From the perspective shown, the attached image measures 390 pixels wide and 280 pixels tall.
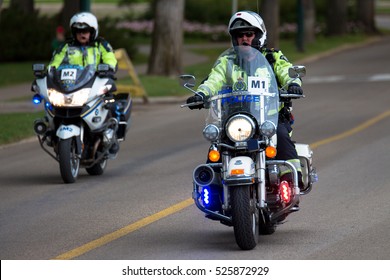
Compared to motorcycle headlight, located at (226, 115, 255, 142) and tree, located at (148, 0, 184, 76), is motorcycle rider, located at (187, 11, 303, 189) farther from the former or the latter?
tree, located at (148, 0, 184, 76)

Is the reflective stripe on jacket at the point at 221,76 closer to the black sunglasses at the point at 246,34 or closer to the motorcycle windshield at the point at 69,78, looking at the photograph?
the black sunglasses at the point at 246,34

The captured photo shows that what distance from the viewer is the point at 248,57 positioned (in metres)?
11.0

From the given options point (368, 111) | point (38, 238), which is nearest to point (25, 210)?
point (38, 238)

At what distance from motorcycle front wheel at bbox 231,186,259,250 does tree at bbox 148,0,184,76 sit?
23888mm

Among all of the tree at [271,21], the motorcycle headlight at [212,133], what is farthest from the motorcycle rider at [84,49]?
the tree at [271,21]

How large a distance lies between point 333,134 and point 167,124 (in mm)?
3941

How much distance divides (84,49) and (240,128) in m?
6.32

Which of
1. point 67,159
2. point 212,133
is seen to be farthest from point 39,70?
point 212,133

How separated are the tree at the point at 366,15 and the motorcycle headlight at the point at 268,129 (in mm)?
46155

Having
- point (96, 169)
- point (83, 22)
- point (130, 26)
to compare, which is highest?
point (83, 22)

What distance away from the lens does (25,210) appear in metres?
13.5

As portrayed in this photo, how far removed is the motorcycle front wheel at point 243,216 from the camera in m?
10.2

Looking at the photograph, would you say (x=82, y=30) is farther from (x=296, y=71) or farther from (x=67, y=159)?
(x=296, y=71)

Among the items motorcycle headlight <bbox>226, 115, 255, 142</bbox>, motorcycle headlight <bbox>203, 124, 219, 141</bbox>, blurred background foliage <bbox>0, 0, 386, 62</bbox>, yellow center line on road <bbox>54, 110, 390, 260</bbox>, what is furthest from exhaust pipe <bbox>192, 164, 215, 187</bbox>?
blurred background foliage <bbox>0, 0, 386, 62</bbox>
